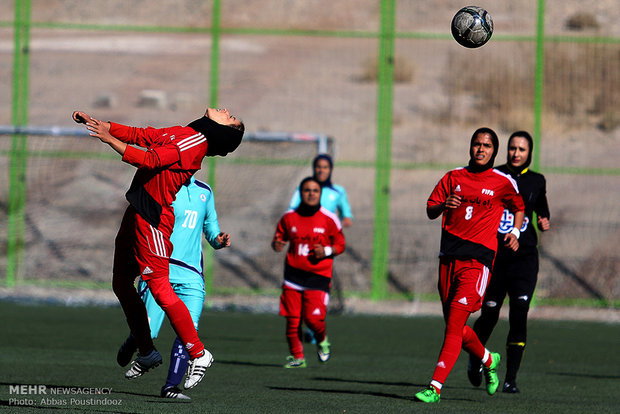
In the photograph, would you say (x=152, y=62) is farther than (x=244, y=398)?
Yes

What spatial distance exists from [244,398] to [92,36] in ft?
80.9

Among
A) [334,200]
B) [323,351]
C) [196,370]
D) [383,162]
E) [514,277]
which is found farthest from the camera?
[383,162]

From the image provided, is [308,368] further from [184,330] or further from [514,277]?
[184,330]

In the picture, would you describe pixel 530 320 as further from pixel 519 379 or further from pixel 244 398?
pixel 244 398

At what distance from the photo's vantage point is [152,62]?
31047 millimetres

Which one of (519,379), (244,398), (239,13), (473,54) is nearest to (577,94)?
(473,54)

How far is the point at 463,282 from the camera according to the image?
812cm

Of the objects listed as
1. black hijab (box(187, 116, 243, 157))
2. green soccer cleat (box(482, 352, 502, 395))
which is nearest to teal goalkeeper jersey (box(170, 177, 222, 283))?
black hijab (box(187, 116, 243, 157))

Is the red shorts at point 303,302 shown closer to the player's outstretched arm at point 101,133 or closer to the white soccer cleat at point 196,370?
the white soccer cleat at point 196,370

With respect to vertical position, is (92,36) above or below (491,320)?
above

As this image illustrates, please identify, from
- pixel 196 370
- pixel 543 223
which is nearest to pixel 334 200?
pixel 543 223

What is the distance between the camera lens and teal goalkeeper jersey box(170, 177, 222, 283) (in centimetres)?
817

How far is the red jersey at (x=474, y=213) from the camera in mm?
8203

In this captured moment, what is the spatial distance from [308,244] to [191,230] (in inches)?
109
